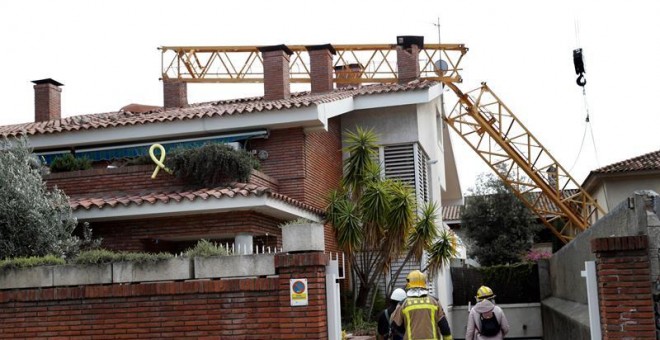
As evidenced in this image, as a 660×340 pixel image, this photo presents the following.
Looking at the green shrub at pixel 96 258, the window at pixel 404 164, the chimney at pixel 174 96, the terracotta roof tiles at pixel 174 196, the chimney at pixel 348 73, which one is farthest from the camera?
the chimney at pixel 348 73

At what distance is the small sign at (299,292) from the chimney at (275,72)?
11658mm

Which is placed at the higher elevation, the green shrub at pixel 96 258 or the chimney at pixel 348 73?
the chimney at pixel 348 73

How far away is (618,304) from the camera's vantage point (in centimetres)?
884

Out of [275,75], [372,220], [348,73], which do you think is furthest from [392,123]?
[348,73]

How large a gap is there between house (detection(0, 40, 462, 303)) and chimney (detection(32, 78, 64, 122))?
0.73m

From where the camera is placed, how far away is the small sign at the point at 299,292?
9.39 m

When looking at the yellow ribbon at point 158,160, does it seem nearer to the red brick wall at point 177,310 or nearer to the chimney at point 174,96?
the red brick wall at point 177,310

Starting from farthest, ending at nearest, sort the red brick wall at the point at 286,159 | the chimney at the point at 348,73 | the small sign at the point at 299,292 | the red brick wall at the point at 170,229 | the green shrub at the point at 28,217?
1. the chimney at the point at 348,73
2. the red brick wall at the point at 286,159
3. the red brick wall at the point at 170,229
4. the green shrub at the point at 28,217
5. the small sign at the point at 299,292

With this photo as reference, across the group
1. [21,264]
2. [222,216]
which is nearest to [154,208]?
[222,216]

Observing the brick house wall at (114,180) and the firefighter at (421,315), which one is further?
the brick house wall at (114,180)

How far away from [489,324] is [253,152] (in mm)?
8613

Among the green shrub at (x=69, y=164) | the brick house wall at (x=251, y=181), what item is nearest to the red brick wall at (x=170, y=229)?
the brick house wall at (x=251, y=181)

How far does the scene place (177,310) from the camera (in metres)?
9.80

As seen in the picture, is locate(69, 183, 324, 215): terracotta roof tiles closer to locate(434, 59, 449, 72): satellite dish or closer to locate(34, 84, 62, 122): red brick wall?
locate(34, 84, 62, 122): red brick wall
